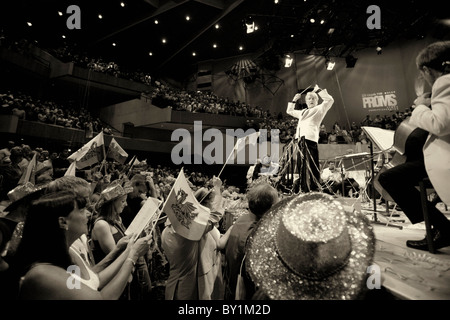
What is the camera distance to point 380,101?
13.6m

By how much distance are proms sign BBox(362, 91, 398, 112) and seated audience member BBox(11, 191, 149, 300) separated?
15.8 metres

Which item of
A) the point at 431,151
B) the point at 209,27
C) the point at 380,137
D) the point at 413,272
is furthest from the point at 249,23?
the point at 413,272

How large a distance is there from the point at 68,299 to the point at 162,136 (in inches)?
665

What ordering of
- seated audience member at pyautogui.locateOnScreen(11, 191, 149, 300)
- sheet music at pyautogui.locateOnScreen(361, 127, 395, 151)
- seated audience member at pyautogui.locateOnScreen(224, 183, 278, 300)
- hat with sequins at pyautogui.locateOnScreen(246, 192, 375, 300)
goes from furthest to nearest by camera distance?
sheet music at pyautogui.locateOnScreen(361, 127, 395, 151), seated audience member at pyautogui.locateOnScreen(224, 183, 278, 300), seated audience member at pyautogui.locateOnScreen(11, 191, 149, 300), hat with sequins at pyautogui.locateOnScreen(246, 192, 375, 300)

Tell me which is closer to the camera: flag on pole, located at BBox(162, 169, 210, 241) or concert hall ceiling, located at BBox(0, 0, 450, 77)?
flag on pole, located at BBox(162, 169, 210, 241)

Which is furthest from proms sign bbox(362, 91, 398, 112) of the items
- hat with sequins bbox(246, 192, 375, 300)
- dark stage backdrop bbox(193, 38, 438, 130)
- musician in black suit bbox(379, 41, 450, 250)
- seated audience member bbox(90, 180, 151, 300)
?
hat with sequins bbox(246, 192, 375, 300)

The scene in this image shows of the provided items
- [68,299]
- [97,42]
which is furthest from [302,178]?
[97,42]

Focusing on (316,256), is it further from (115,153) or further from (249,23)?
(249,23)

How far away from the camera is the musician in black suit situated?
4.42 ft

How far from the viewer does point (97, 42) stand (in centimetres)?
1680

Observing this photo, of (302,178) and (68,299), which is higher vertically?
(302,178)

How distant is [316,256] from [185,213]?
1.13m

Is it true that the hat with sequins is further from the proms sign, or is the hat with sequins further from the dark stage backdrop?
the proms sign
